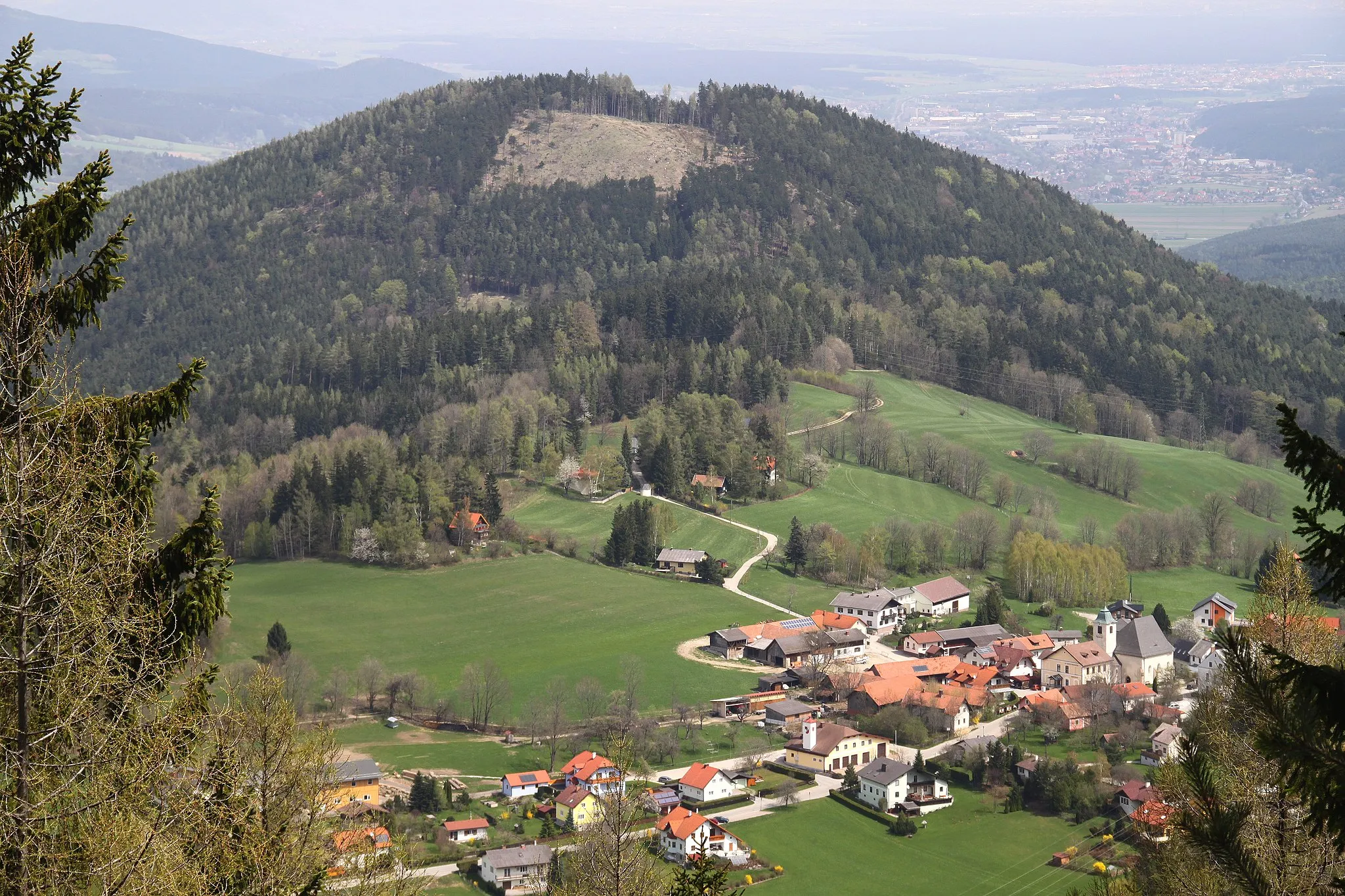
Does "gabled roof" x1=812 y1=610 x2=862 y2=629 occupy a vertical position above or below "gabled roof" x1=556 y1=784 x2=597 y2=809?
below

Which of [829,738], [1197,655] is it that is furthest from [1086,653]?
[829,738]

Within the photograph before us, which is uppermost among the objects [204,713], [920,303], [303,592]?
[204,713]

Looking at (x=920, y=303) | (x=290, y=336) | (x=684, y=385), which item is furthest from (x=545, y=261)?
(x=684, y=385)

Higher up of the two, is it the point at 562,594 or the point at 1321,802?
the point at 1321,802

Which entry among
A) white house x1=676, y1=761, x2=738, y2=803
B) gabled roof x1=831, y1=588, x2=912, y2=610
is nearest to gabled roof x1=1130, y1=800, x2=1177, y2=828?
white house x1=676, y1=761, x2=738, y2=803

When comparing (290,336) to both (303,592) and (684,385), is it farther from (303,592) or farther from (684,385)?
(303,592)

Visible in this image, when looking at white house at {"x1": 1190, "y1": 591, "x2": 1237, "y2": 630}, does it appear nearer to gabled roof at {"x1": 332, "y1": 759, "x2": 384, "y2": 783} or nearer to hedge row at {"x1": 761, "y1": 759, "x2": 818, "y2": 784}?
hedge row at {"x1": 761, "y1": 759, "x2": 818, "y2": 784}
